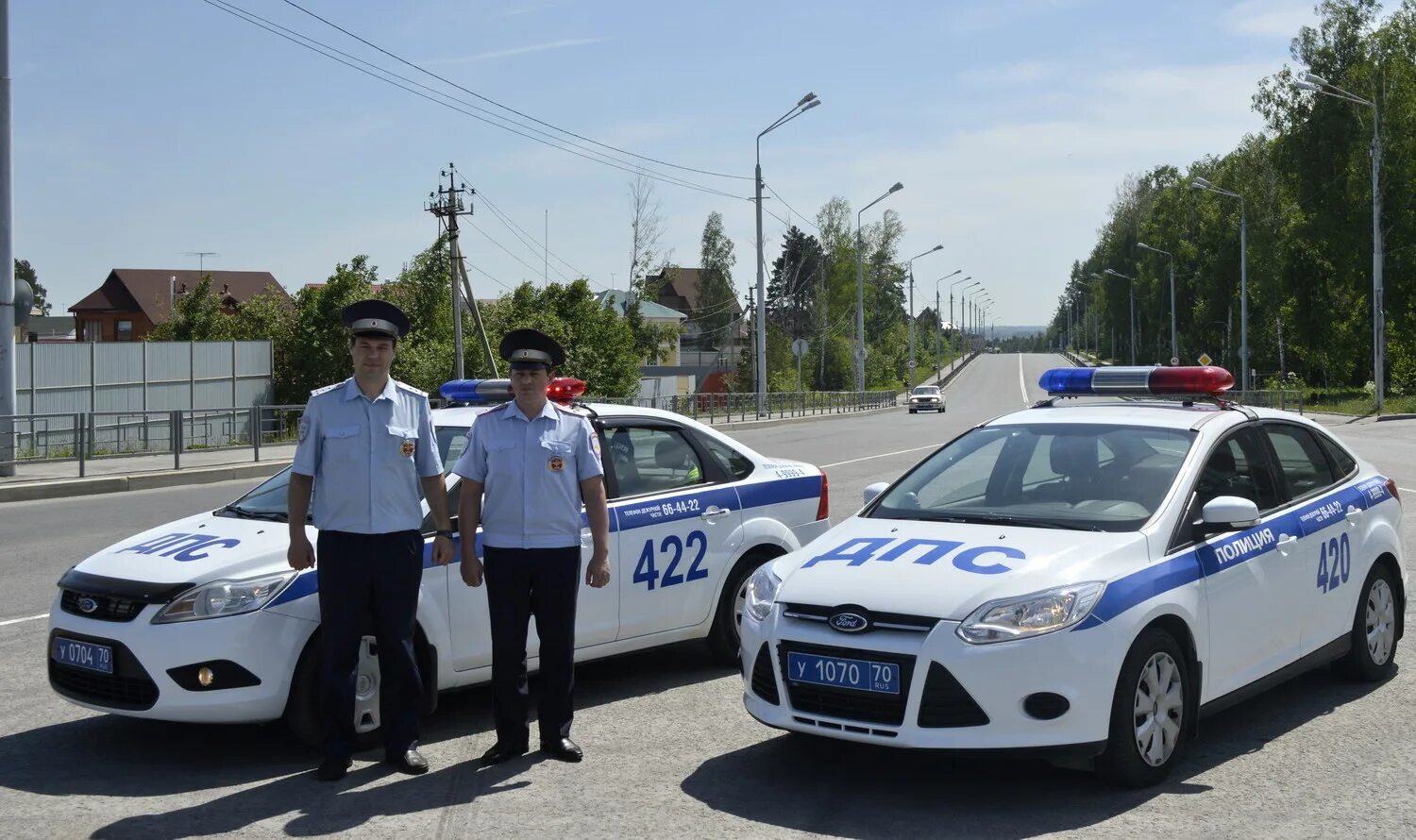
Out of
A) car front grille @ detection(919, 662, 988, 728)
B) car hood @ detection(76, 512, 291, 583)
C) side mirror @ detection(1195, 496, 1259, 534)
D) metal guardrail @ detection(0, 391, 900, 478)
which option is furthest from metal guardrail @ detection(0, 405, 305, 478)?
side mirror @ detection(1195, 496, 1259, 534)

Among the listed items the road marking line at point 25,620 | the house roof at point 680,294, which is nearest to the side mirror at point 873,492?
the road marking line at point 25,620

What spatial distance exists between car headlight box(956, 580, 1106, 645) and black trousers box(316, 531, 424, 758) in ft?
7.15

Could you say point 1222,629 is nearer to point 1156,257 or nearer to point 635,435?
point 635,435

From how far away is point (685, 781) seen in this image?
17.7 feet

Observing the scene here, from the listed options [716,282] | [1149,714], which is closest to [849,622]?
[1149,714]

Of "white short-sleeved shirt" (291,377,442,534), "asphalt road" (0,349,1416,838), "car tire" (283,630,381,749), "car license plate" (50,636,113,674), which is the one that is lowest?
"asphalt road" (0,349,1416,838)

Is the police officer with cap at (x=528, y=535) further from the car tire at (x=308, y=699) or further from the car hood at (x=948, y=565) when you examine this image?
the car hood at (x=948, y=565)

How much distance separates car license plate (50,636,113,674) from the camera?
5.54 m

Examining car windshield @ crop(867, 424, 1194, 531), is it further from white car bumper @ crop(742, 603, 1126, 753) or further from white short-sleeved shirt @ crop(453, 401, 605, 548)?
white short-sleeved shirt @ crop(453, 401, 605, 548)

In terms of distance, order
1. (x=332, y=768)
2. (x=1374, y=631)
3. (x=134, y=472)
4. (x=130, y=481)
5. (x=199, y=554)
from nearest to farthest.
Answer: (x=332, y=768)
(x=199, y=554)
(x=1374, y=631)
(x=130, y=481)
(x=134, y=472)

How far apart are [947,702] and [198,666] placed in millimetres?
2908

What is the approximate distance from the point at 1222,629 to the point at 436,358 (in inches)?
1978

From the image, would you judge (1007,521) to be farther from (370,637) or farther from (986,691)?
(370,637)

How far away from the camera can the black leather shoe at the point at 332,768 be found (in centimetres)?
532
